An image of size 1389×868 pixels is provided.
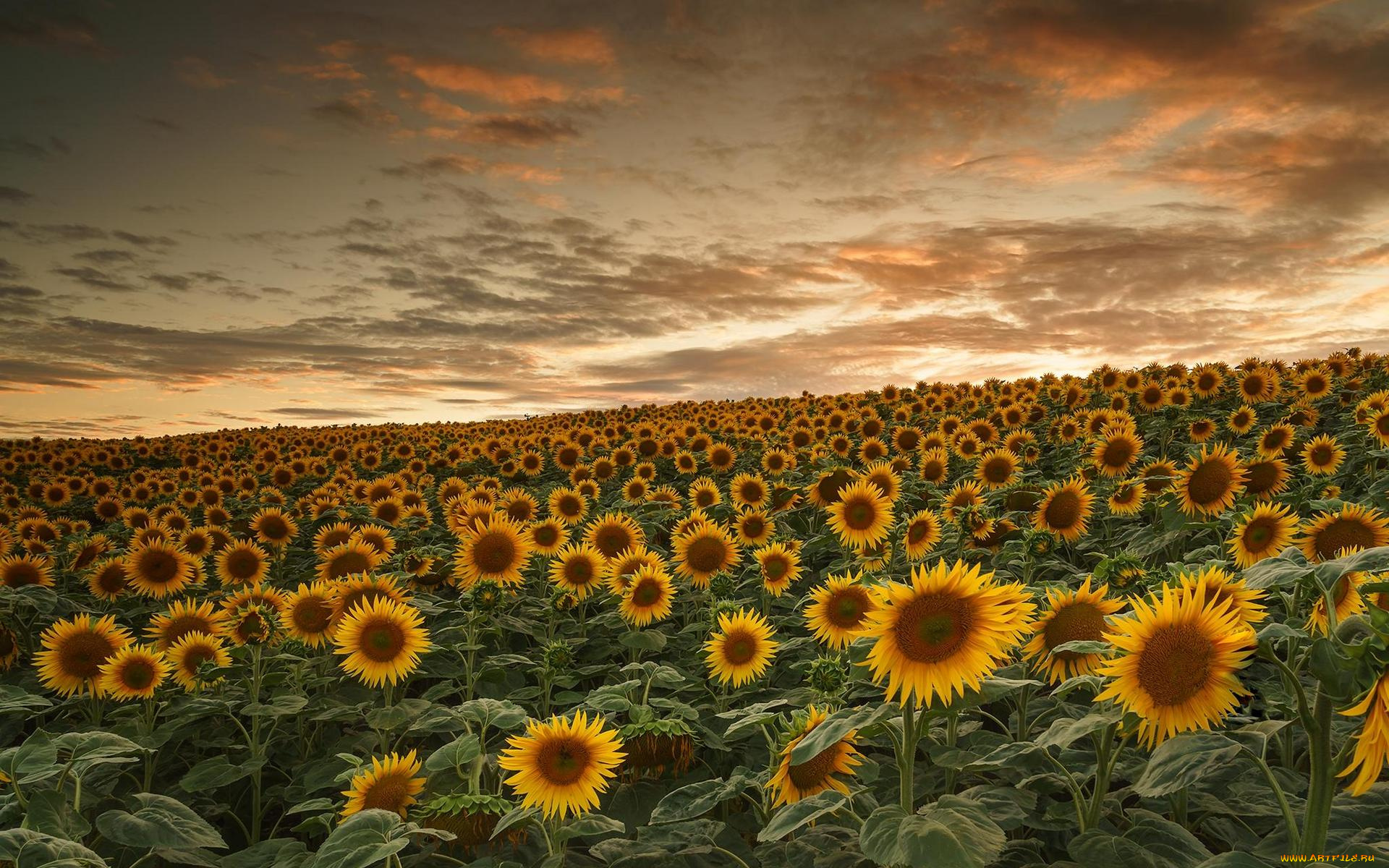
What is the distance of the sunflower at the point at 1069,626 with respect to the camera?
3.92m

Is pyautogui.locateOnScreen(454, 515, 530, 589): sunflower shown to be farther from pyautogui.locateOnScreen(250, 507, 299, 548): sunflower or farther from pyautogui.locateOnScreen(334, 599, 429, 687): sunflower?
pyautogui.locateOnScreen(250, 507, 299, 548): sunflower

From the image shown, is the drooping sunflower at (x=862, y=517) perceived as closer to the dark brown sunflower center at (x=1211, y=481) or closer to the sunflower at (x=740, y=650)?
the sunflower at (x=740, y=650)

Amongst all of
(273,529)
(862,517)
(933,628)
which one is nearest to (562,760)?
(933,628)

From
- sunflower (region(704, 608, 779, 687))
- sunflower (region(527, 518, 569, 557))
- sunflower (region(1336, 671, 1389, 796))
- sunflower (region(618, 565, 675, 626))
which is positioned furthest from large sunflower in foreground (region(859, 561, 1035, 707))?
sunflower (region(527, 518, 569, 557))

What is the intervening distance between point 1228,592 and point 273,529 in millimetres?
11773

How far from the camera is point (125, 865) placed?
4629 millimetres

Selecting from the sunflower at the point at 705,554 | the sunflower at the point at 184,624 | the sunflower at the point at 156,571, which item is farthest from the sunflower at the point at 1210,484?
the sunflower at the point at 156,571

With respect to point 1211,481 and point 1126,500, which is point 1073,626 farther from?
point 1126,500

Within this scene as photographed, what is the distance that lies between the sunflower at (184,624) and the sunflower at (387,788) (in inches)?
116

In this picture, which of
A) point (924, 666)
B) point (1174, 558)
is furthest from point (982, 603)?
point (1174, 558)

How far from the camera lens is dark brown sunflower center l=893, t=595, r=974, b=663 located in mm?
2971

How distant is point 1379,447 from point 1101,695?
9.91m

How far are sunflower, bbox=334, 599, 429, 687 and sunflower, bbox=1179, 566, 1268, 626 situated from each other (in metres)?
4.87

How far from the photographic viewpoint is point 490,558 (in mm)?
7887
